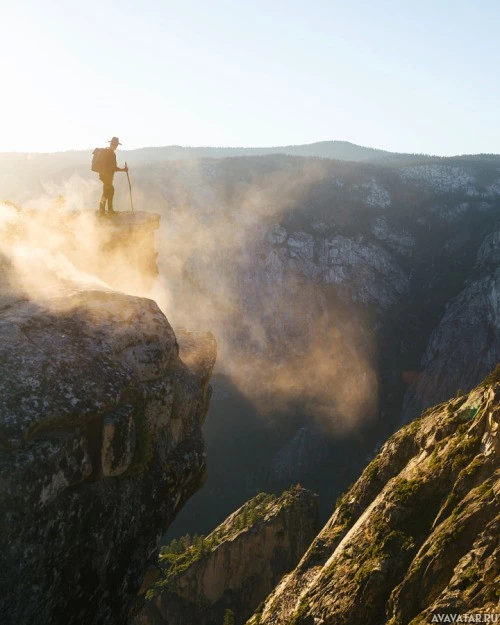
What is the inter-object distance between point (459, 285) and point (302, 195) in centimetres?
4042

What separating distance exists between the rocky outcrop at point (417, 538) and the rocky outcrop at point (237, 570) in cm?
2159

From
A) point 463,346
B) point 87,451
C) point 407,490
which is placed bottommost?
point 463,346

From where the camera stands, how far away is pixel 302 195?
392 ft

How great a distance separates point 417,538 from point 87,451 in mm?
11163

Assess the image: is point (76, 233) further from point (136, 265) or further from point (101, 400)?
point (101, 400)

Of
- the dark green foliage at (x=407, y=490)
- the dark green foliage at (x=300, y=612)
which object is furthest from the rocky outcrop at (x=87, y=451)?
the dark green foliage at (x=300, y=612)

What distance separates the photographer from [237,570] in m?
46.2

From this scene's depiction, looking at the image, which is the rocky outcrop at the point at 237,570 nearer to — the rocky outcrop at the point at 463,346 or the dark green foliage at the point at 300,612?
the dark green foliage at the point at 300,612

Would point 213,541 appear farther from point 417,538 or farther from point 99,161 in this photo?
point 99,161

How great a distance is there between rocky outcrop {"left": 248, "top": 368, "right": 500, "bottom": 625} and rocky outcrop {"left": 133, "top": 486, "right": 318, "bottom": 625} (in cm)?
2159

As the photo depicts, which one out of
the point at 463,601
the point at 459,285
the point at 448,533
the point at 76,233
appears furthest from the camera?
the point at 459,285

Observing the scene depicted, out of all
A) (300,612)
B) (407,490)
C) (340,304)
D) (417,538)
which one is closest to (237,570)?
(300,612)

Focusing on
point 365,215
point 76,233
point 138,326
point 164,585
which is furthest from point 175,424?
point 365,215

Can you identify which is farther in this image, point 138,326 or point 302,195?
point 302,195
